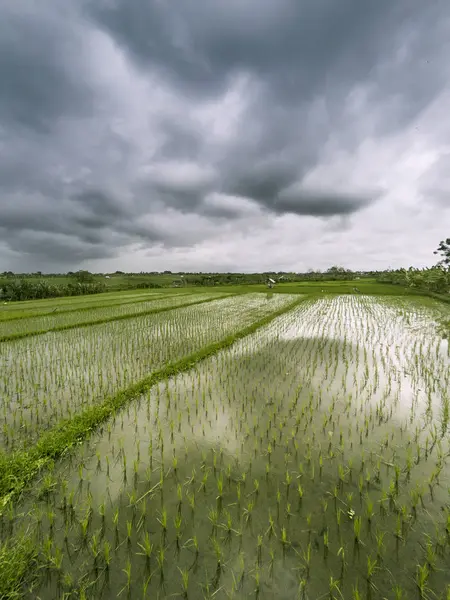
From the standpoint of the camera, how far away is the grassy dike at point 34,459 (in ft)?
7.38

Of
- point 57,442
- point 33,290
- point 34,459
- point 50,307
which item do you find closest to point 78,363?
point 57,442

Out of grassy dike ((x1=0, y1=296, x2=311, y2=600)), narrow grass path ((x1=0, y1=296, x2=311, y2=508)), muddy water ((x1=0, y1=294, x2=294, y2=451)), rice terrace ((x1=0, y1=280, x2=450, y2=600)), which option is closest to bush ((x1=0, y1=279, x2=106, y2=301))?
muddy water ((x1=0, y1=294, x2=294, y2=451))

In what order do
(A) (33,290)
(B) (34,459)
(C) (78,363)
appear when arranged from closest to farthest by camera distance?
(B) (34,459)
(C) (78,363)
(A) (33,290)

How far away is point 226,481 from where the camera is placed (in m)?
3.31

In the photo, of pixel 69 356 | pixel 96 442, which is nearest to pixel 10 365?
pixel 69 356

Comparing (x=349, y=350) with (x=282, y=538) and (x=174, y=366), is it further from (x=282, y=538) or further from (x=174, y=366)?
(x=282, y=538)

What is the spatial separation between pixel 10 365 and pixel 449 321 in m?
18.2

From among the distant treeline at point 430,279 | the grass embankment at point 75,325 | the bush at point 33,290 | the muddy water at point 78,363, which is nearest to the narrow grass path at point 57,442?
the muddy water at point 78,363

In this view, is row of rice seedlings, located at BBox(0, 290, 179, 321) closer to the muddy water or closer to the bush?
the muddy water

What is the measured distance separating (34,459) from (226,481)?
2.57 metres

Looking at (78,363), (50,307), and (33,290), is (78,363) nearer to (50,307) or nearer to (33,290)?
(50,307)

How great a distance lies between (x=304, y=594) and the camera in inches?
85.0

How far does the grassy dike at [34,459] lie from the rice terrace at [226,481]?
0.02m

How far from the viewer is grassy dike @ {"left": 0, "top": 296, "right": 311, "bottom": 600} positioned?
7.38ft
